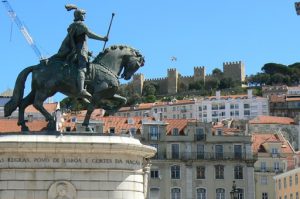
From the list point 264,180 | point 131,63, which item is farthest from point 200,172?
point 131,63

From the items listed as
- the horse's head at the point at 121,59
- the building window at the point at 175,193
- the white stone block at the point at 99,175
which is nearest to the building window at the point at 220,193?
the building window at the point at 175,193

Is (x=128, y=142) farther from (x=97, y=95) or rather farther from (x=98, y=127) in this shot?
(x=98, y=127)

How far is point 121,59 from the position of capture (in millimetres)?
24922

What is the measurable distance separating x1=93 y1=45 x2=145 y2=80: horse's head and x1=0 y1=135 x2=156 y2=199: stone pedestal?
316 cm

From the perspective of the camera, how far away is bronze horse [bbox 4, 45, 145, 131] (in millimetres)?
23750

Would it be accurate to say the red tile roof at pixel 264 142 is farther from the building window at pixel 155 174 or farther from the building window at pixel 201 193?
the building window at pixel 155 174

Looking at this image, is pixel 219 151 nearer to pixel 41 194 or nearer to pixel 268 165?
pixel 268 165

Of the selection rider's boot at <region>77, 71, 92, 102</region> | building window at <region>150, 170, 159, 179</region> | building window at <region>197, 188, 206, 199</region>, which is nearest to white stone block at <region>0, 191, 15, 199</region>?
rider's boot at <region>77, 71, 92, 102</region>

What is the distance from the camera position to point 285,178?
8425 centimetres

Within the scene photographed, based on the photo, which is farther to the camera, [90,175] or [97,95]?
[97,95]

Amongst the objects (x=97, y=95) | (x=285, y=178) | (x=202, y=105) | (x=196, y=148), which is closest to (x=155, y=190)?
(x=196, y=148)

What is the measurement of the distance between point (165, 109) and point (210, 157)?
368ft

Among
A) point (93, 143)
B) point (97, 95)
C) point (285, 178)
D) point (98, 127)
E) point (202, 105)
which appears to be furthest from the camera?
point (202, 105)

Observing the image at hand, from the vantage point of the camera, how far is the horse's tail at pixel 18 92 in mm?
24312
